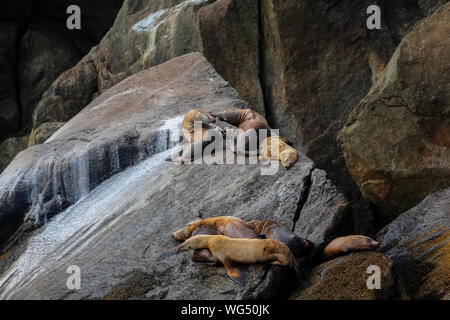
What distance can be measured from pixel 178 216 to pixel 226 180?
0.72 m

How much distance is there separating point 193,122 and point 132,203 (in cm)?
139

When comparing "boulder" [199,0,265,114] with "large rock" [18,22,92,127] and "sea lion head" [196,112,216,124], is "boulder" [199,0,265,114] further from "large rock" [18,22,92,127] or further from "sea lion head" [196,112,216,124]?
"large rock" [18,22,92,127]

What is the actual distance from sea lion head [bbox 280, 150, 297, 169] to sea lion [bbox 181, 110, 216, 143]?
3.70 feet

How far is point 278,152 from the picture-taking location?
6379mm

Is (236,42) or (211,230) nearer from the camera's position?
(211,230)

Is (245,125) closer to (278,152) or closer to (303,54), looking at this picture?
(278,152)

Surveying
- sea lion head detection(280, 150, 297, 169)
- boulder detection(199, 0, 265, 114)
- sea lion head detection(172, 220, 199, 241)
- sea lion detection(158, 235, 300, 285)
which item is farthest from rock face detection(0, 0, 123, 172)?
sea lion detection(158, 235, 300, 285)

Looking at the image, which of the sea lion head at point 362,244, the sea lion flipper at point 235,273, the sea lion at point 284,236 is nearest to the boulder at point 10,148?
the sea lion at point 284,236

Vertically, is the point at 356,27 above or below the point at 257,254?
above

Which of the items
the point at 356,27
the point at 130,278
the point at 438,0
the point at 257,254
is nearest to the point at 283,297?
the point at 257,254

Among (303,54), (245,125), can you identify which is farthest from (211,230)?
(303,54)

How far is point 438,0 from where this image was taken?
33.1 feet

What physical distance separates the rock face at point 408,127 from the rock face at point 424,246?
0.58 metres
